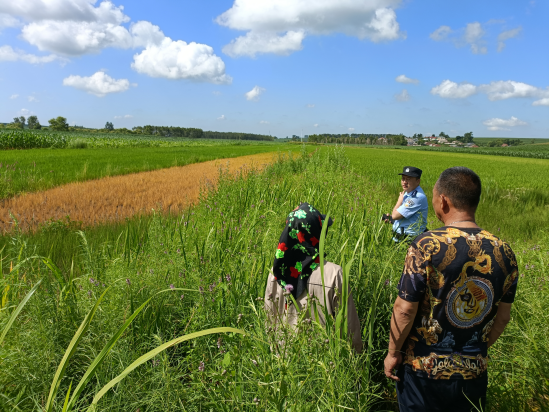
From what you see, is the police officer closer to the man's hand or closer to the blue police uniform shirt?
the blue police uniform shirt

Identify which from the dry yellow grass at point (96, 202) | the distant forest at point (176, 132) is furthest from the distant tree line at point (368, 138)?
the dry yellow grass at point (96, 202)

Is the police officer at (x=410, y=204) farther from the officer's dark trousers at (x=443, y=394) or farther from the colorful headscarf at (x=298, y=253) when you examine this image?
the officer's dark trousers at (x=443, y=394)

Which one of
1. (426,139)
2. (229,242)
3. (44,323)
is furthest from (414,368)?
(426,139)

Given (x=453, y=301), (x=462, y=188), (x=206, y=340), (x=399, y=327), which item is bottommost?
(x=206, y=340)

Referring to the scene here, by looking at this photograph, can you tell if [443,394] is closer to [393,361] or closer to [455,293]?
[393,361]

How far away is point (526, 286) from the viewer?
131 inches

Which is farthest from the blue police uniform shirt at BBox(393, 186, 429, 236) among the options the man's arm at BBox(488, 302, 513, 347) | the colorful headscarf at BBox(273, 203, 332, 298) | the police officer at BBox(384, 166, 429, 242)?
the colorful headscarf at BBox(273, 203, 332, 298)

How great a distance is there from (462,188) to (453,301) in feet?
1.94

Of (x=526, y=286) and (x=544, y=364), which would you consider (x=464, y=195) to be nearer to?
(x=544, y=364)

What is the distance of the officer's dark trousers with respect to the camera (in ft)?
5.29

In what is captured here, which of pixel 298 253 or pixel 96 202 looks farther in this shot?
pixel 96 202

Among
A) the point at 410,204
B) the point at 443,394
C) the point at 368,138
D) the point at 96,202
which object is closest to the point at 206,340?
the point at 443,394

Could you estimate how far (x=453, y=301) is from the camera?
157cm

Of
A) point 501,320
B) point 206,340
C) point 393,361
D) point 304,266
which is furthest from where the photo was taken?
point 206,340
